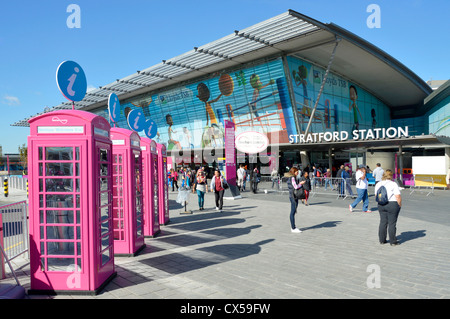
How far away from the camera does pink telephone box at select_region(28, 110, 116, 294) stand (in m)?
4.61

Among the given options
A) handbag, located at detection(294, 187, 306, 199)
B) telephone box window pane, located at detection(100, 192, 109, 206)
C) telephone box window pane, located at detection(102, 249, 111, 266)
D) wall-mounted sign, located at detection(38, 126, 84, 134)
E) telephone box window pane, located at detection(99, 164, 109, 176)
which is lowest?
telephone box window pane, located at detection(102, 249, 111, 266)

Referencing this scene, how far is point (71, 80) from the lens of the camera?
5.52m

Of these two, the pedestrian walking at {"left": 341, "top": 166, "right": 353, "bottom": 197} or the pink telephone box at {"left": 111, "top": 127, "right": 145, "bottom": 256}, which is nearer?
the pink telephone box at {"left": 111, "top": 127, "right": 145, "bottom": 256}

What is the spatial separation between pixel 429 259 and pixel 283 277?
314 centimetres

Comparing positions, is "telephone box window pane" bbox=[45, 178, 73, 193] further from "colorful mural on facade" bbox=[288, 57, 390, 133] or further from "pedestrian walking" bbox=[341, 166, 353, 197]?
"colorful mural on facade" bbox=[288, 57, 390, 133]

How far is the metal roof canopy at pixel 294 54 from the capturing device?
24766 millimetres

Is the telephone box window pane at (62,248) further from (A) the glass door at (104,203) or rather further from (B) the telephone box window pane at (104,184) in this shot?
(B) the telephone box window pane at (104,184)

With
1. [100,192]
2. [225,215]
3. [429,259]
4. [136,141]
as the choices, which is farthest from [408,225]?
[100,192]

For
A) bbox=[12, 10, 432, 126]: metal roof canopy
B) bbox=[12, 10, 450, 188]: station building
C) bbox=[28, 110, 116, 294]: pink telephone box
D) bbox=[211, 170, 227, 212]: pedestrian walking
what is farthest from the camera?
bbox=[12, 10, 450, 188]: station building

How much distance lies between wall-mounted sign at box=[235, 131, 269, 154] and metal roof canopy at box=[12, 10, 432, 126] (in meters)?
9.25

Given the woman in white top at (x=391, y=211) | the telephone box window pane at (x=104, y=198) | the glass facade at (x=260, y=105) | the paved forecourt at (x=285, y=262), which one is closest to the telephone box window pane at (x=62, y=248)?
the paved forecourt at (x=285, y=262)

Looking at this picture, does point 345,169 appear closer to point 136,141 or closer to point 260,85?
point 136,141

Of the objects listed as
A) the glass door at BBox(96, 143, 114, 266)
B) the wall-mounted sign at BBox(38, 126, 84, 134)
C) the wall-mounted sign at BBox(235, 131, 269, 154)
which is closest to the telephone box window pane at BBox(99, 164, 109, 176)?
the glass door at BBox(96, 143, 114, 266)

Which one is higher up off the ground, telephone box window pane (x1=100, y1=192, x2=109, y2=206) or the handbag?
Answer: telephone box window pane (x1=100, y1=192, x2=109, y2=206)
